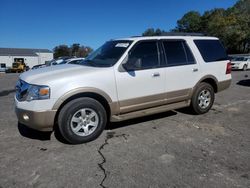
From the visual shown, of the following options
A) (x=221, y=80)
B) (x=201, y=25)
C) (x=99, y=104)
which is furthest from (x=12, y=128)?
(x=201, y=25)

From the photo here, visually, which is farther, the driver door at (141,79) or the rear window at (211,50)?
the rear window at (211,50)

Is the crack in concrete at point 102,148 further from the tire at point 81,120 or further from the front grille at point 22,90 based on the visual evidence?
the front grille at point 22,90

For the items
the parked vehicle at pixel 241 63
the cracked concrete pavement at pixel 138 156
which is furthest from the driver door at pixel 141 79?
the parked vehicle at pixel 241 63

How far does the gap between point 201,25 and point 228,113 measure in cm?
6717

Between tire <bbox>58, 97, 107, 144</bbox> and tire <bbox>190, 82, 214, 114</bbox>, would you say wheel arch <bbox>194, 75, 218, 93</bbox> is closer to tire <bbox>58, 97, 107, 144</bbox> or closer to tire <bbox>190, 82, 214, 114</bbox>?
tire <bbox>190, 82, 214, 114</bbox>

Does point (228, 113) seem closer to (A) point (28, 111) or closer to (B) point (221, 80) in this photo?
(B) point (221, 80)

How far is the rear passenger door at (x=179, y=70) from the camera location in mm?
5105

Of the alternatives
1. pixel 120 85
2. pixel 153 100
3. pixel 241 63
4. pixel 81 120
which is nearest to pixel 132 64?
pixel 120 85

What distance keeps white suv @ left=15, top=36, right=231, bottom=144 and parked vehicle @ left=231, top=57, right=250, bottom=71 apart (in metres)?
18.1

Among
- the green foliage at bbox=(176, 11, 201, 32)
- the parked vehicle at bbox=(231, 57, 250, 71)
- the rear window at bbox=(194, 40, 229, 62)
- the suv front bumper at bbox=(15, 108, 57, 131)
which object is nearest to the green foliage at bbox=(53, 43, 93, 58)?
the green foliage at bbox=(176, 11, 201, 32)

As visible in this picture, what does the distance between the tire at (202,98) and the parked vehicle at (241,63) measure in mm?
18365

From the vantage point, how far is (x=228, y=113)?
6.11m

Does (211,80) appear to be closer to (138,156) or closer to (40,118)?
(138,156)

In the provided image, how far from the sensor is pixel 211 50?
19.7 feet
